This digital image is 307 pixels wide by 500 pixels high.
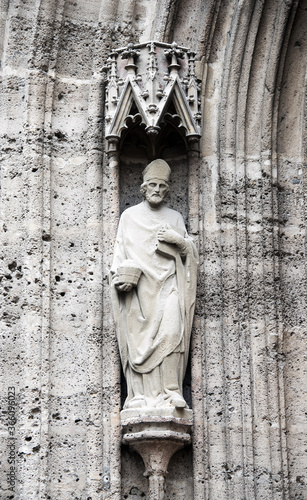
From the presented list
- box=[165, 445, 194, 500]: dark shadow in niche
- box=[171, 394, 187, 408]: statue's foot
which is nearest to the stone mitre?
box=[171, 394, 187, 408]: statue's foot

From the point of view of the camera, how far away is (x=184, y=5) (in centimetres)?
772

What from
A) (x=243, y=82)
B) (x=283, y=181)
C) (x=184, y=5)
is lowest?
(x=283, y=181)

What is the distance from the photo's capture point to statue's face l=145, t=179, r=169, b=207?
7.20 m

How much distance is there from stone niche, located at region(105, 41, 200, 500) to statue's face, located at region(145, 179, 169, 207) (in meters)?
0.21

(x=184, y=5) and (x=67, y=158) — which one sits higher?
(x=184, y=5)

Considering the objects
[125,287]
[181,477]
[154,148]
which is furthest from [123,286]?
[181,477]

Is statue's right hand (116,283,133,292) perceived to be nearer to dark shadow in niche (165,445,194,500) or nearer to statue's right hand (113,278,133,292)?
statue's right hand (113,278,133,292)

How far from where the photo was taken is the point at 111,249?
284 inches

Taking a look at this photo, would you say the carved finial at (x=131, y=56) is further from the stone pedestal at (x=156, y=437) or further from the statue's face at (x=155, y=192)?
the stone pedestal at (x=156, y=437)

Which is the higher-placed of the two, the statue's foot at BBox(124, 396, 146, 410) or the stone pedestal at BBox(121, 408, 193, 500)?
the statue's foot at BBox(124, 396, 146, 410)

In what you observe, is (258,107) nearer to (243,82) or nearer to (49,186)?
(243,82)

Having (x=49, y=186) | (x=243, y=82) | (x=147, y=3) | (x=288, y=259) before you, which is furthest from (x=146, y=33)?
(x=288, y=259)

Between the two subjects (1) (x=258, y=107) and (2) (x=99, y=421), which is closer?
(2) (x=99, y=421)

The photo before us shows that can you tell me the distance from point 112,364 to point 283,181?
5.24 feet
